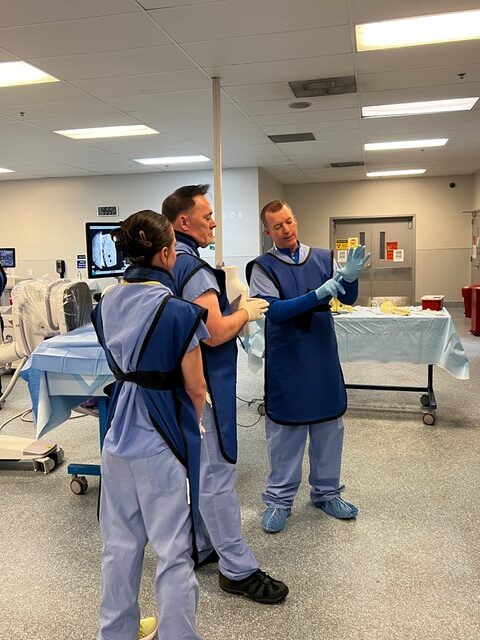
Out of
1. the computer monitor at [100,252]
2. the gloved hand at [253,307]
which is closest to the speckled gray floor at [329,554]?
the gloved hand at [253,307]

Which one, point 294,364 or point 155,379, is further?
point 294,364

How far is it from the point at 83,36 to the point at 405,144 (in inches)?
181

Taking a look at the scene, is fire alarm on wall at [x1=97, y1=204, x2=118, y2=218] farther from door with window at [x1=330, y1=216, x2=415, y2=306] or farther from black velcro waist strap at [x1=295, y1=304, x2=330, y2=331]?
black velcro waist strap at [x1=295, y1=304, x2=330, y2=331]

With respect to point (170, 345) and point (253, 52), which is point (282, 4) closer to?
point (253, 52)

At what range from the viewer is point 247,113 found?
4.87 metres

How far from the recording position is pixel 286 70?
3.72 meters

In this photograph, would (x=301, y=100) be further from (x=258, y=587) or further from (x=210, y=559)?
(x=258, y=587)

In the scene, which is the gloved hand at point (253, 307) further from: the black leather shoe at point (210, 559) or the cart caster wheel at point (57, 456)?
the cart caster wheel at point (57, 456)

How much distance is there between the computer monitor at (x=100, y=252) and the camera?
462 centimetres

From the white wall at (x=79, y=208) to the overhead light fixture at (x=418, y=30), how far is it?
4.84 m

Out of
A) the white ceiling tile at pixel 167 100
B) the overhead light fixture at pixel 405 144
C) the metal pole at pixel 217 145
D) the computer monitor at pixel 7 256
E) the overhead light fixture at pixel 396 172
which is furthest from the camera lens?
the overhead light fixture at pixel 396 172

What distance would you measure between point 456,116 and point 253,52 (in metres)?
2.71

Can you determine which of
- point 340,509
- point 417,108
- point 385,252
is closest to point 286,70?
point 417,108

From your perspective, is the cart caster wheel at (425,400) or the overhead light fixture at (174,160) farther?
the overhead light fixture at (174,160)
